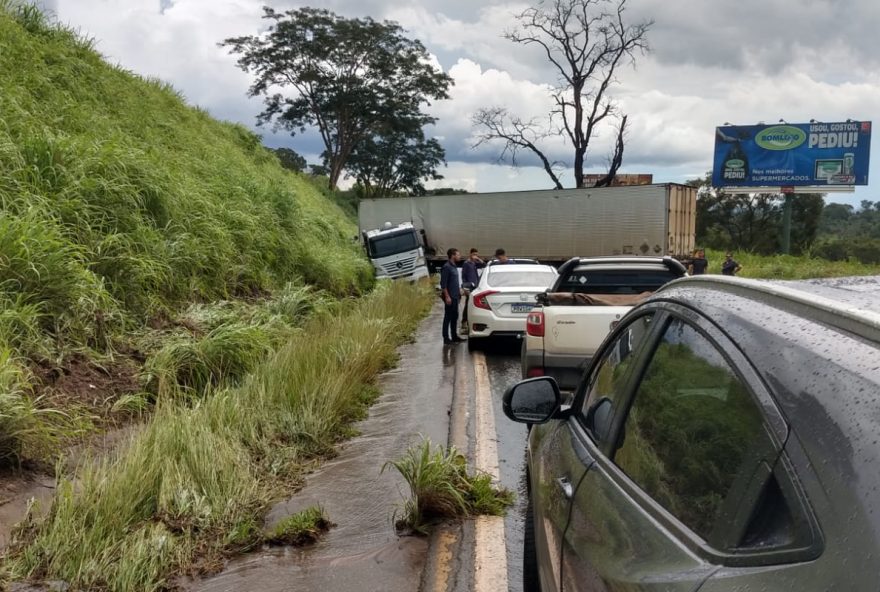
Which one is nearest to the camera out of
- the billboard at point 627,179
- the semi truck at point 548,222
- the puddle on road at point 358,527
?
the puddle on road at point 358,527

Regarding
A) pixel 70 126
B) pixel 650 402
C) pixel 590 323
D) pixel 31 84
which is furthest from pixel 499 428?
pixel 31 84

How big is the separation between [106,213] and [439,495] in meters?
6.36

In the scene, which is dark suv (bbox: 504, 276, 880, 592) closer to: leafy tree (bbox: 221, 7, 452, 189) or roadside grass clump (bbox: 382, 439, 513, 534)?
roadside grass clump (bbox: 382, 439, 513, 534)

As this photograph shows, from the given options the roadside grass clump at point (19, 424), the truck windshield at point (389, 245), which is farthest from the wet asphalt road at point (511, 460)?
the truck windshield at point (389, 245)

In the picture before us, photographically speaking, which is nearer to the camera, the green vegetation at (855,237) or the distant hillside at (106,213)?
the distant hillside at (106,213)

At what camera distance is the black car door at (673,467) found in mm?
1540

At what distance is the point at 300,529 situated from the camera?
444 cm

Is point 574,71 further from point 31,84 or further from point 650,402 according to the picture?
point 650,402

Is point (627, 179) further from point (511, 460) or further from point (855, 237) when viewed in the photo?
point (511, 460)

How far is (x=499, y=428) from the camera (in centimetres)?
718

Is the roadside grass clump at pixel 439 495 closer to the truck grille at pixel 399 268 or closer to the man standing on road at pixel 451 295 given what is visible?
the man standing on road at pixel 451 295

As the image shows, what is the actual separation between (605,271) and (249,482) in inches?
212

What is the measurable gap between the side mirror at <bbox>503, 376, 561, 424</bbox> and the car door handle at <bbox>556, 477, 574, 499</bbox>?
44 centimetres

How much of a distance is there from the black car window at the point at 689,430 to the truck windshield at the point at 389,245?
913 inches
